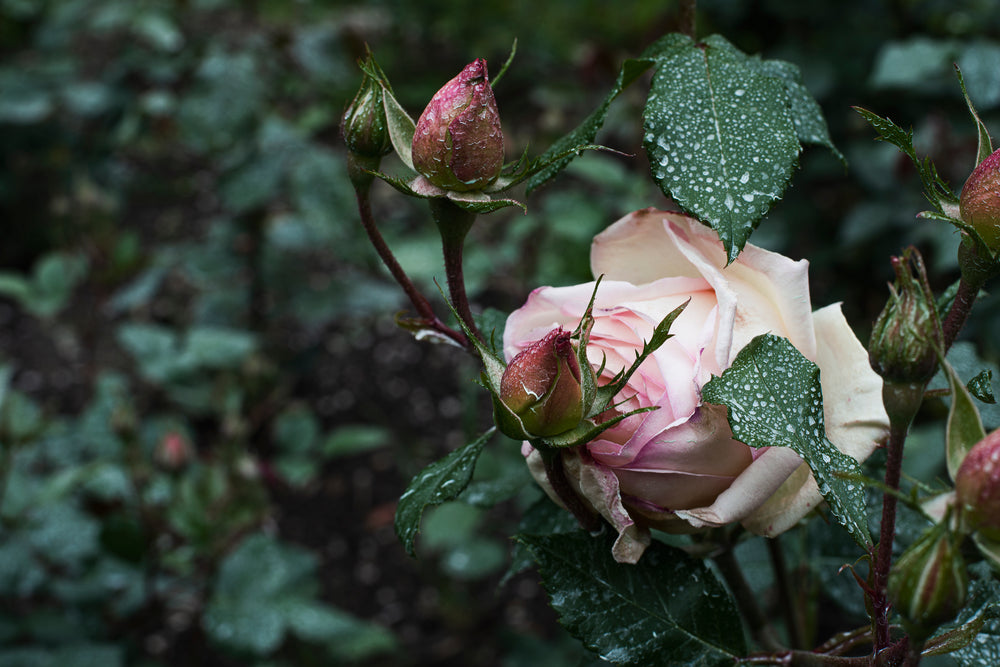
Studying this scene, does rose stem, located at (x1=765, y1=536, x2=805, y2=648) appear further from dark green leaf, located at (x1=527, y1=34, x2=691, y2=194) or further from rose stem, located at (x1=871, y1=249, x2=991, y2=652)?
dark green leaf, located at (x1=527, y1=34, x2=691, y2=194)

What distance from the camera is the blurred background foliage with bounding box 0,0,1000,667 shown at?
42.5 inches

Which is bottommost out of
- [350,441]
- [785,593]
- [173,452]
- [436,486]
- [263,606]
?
[350,441]

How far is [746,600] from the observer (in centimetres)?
48

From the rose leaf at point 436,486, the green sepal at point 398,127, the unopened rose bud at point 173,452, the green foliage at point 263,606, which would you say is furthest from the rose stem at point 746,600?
the unopened rose bud at point 173,452

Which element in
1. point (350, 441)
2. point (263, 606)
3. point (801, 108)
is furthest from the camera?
point (350, 441)

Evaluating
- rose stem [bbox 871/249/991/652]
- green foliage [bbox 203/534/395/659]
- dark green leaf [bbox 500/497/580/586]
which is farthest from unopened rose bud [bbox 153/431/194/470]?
rose stem [bbox 871/249/991/652]

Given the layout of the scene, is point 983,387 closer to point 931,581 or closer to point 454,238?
point 931,581

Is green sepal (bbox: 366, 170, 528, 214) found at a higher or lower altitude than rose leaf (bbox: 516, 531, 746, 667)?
higher

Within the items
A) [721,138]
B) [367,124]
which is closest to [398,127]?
[367,124]

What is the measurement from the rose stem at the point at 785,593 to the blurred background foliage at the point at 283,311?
6 cm

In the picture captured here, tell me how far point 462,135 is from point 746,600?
296 mm

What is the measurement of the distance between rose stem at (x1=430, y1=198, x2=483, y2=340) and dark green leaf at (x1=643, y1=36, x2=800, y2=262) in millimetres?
90

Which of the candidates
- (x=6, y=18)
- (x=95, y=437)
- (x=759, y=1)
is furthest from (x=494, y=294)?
(x=6, y=18)

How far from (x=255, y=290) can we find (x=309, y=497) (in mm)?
443
